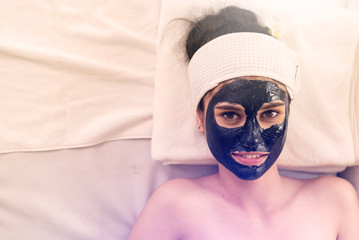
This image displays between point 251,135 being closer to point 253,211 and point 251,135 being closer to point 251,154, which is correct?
point 251,154

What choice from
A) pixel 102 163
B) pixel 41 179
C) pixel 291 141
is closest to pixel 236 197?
pixel 291 141

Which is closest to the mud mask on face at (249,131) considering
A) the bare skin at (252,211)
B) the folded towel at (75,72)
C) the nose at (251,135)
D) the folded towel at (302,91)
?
the nose at (251,135)

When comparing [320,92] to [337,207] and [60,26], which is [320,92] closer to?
[337,207]

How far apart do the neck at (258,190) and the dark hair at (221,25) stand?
0.46 meters

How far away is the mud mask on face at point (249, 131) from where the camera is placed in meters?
0.94

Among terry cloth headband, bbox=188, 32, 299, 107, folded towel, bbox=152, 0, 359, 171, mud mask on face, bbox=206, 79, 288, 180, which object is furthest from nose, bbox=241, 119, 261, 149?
folded towel, bbox=152, 0, 359, 171

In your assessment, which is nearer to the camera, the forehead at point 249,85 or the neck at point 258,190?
the forehead at point 249,85

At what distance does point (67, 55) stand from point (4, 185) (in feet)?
1.74

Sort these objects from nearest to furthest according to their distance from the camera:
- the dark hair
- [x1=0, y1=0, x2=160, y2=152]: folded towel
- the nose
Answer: the nose
the dark hair
[x1=0, y1=0, x2=160, y2=152]: folded towel

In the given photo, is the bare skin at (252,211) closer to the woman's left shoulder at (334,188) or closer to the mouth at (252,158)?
the woman's left shoulder at (334,188)

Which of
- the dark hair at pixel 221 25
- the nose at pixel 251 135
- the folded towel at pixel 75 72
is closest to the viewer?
the nose at pixel 251 135

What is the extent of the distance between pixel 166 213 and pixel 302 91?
68cm

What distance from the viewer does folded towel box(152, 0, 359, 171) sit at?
1203 mm

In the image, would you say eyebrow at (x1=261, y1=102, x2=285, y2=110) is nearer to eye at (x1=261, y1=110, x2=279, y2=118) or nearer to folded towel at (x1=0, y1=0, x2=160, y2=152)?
eye at (x1=261, y1=110, x2=279, y2=118)
